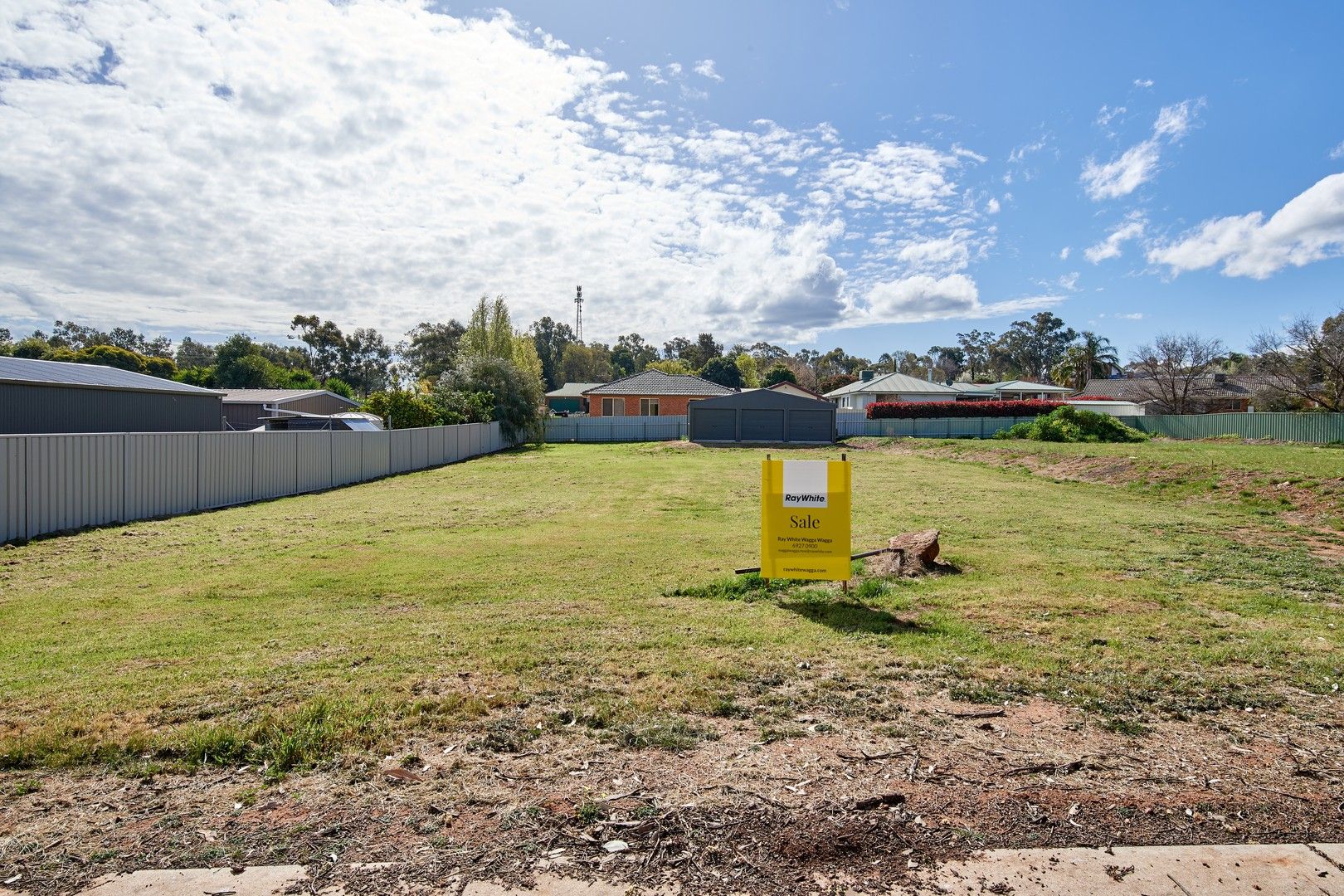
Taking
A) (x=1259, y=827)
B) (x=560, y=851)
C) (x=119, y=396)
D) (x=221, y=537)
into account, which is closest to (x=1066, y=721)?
(x=1259, y=827)

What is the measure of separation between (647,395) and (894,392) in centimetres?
2039

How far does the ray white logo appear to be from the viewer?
7465 millimetres

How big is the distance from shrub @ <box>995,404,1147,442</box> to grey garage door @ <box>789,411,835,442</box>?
11.7 metres

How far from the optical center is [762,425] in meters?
44.7

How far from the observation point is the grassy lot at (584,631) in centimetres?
438

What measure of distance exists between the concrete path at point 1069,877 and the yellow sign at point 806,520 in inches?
172

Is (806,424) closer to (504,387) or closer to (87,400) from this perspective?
(504,387)

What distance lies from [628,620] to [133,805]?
3.80m

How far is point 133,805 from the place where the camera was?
340 centimetres

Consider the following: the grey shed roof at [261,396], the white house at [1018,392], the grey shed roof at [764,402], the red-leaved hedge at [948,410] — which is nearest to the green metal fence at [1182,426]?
the red-leaved hedge at [948,410]

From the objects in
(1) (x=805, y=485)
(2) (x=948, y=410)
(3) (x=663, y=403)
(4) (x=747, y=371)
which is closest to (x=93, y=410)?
(1) (x=805, y=485)

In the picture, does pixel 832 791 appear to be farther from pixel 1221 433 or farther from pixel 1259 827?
pixel 1221 433

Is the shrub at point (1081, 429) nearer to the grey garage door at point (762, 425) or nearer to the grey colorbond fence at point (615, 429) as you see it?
the grey garage door at point (762, 425)

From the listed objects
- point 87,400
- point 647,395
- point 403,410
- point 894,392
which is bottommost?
point 403,410
